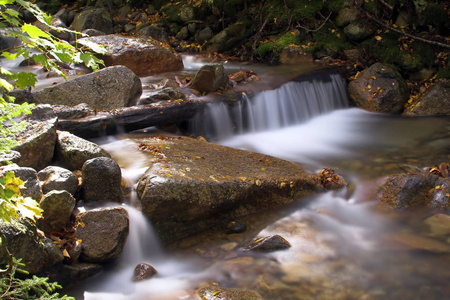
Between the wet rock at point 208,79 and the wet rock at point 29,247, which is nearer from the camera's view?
the wet rock at point 29,247

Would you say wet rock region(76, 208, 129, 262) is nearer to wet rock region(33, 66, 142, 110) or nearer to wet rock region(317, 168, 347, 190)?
wet rock region(317, 168, 347, 190)

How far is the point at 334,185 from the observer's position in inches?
214

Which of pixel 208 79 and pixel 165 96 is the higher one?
pixel 208 79

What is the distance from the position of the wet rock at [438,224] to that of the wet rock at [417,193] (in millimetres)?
201

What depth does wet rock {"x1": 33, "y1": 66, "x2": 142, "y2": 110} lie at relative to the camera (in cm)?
676

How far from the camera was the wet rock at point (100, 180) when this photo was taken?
13.8 feet

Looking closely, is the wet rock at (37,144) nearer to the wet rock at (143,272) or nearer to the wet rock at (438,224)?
the wet rock at (143,272)

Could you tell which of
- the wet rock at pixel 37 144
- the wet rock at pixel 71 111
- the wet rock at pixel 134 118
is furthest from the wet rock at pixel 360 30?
the wet rock at pixel 37 144

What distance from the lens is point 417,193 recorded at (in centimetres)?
501

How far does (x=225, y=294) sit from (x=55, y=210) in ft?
5.98

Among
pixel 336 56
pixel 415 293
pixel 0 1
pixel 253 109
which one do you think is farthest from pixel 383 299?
pixel 336 56

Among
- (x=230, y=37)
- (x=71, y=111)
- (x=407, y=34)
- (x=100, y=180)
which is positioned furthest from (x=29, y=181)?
(x=407, y=34)

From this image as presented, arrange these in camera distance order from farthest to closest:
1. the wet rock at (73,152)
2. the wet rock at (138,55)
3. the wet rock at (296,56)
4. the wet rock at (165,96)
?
1. the wet rock at (296,56)
2. the wet rock at (138,55)
3. the wet rock at (165,96)
4. the wet rock at (73,152)

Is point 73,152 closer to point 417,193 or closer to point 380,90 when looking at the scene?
point 417,193
